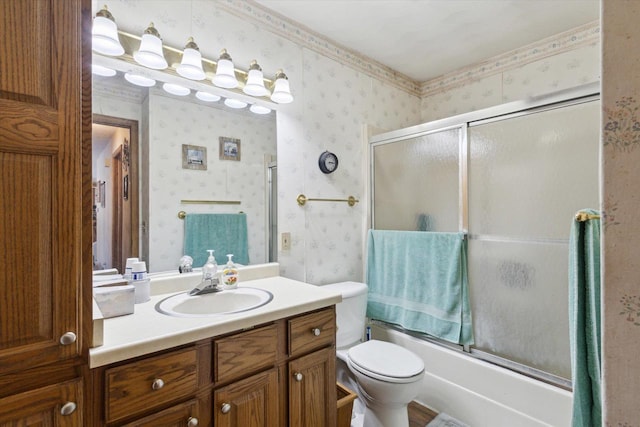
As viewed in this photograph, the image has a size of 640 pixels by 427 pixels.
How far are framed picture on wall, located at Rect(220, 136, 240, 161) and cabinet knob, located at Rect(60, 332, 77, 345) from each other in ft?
3.55

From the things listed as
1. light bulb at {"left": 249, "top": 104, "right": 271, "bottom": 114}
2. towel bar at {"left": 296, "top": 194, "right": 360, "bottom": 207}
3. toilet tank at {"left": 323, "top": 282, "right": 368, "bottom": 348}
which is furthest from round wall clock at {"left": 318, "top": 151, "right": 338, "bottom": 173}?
toilet tank at {"left": 323, "top": 282, "right": 368, "bottom": 348}

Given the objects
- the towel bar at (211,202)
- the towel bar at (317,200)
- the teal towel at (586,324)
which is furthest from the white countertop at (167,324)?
the teal towel at (586,324)

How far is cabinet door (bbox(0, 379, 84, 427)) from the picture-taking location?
71 centimetres

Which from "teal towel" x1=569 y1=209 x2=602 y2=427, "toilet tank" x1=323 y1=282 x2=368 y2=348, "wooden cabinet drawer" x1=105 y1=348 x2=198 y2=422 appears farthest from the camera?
"toilet tank" x1=323 y1=282 x2=368 y2=348

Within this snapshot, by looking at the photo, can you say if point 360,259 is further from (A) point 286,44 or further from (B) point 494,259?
(A) point 286,44

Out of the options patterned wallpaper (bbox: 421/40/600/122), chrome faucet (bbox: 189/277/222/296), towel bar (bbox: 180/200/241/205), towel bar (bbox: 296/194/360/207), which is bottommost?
chrome faucet (bbox: 189/277/222/296)

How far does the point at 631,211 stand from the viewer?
42cm

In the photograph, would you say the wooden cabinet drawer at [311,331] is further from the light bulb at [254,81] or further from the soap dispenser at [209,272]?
the light bulb at [254,81]

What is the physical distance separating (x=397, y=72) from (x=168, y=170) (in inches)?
78.1

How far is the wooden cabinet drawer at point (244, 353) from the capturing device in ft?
3.31

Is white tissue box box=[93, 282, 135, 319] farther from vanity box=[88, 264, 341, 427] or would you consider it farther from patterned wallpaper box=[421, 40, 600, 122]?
patterned wallpaper box=[421, 40, 600, 122]

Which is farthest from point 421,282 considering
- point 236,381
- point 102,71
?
point 102,71

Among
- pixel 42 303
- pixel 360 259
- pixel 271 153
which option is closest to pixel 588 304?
pixel 360 259

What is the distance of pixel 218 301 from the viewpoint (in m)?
1.37
